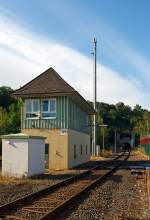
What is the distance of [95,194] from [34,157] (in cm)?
916

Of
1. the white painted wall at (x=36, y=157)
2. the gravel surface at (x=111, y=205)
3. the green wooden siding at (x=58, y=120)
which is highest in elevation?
the green wooden siding at (x=58, y=120)

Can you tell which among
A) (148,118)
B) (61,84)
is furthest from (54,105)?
(148,118)

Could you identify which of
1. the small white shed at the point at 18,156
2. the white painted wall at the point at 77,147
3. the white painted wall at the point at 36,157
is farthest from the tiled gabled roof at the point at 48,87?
the small white shed at the point at 18,156

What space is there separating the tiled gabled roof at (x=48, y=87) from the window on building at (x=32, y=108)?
559 millimetres

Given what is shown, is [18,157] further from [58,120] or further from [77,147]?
[77,147]

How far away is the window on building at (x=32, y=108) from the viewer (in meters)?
33.5

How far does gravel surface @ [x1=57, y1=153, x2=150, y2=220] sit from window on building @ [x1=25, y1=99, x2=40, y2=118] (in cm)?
1587

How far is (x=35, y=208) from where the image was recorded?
12078mm

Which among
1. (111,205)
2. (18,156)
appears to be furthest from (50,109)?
(111,205)

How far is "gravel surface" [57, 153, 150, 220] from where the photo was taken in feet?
36.8

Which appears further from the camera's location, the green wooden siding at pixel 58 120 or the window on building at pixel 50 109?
the window on building at pixel 50 109

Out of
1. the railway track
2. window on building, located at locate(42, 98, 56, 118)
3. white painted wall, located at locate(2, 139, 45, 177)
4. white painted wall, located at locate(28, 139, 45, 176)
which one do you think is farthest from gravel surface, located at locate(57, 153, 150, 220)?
window on building, located at locate(42, 98, 56, 118)

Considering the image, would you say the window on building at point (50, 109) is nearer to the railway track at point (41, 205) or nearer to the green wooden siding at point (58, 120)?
the green wooden siding at point (58, 120)

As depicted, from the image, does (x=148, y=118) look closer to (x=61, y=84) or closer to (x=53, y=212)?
(x=61, y=84)
